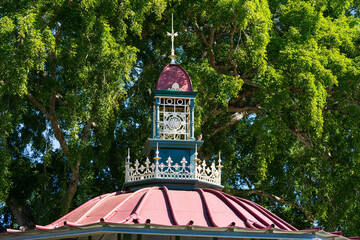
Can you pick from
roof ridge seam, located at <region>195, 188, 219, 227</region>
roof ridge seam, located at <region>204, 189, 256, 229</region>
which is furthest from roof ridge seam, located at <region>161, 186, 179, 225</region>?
roof ridge seam, located at <region>204, 189, 256, 229</region>

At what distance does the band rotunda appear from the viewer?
1427 centimetres

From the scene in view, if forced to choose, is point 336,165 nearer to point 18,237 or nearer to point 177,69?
point 177,69

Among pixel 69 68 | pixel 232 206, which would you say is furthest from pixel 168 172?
pixel 69 68

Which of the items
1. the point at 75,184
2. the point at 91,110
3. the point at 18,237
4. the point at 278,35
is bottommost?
the point at 18,237

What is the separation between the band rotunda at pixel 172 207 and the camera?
46.8 ft

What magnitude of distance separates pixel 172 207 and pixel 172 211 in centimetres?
15

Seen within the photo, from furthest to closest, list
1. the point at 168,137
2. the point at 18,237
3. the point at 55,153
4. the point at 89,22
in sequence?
the point at 55,153
the point at 89,22
the point at 168,137
the point at 18,237

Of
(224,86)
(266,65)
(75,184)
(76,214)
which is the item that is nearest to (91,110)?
(75,184)

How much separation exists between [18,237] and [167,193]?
319 centimetres

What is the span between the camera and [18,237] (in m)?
15.1

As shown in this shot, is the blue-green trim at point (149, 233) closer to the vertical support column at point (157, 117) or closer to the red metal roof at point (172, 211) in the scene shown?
the red metal roof at point (172, 211)

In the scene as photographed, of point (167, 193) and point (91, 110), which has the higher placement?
point (91, 110)

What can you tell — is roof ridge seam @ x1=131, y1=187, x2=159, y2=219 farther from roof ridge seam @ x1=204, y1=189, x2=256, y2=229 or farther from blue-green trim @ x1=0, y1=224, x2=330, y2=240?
roof ridge seam @ x1=204, y1=189, x2=256, y2=229

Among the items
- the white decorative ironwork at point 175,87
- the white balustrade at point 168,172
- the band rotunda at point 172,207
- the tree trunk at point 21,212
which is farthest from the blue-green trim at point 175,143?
the tree trunk at point 21,212
